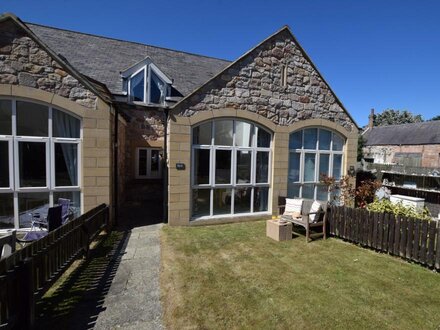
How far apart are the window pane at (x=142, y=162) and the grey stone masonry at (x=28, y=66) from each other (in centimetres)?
630

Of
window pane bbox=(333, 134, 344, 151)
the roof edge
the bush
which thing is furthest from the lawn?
window pane bbox=(333, 134, 344, 151)

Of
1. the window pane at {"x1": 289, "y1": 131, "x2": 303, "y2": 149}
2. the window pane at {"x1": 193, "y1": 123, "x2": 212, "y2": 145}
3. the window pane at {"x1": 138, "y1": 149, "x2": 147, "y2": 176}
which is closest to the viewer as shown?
the window pane at {"x1": 193, "y1": 123, "x2": 212, "y2": 145}

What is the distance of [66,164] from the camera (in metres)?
7.35

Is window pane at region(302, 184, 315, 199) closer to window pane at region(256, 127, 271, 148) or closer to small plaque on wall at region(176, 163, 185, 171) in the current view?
window pane at region(256, 127, 271, 148)

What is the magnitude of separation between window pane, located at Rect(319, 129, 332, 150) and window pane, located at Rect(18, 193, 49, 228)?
1049 centimetres

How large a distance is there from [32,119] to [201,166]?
205 inches

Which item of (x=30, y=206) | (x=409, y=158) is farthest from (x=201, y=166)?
(x=409, y=158)

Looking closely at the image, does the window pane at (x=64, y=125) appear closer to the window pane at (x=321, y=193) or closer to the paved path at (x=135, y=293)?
the paved path at (x=135, y=293)

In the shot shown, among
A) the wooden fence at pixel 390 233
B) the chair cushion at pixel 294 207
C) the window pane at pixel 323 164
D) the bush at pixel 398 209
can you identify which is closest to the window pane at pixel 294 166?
the window pane at pixel 323 164

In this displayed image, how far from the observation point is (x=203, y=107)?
28.6 ft

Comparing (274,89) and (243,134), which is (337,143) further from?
(243,134)

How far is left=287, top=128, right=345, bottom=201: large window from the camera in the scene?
10461 millimetres

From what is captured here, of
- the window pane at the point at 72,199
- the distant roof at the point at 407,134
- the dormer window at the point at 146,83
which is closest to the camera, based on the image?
the window pane at the point at 72,199

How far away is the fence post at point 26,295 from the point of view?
3.35 m
